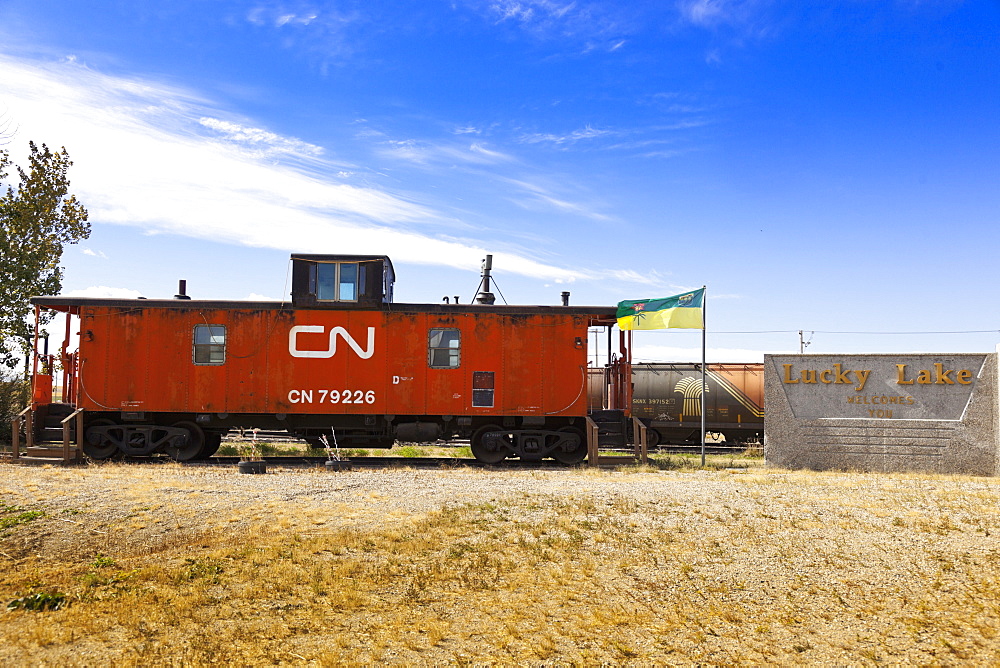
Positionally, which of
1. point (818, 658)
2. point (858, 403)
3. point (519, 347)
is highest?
point (519, 347)

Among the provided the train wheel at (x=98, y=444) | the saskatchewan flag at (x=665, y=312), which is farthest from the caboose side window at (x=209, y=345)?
the saskatchewan flag at (x=665, y=312)

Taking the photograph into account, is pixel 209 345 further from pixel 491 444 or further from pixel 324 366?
pixel 491 444

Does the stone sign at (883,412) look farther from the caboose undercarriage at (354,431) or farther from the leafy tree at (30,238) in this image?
the leafy tree at (30,238)

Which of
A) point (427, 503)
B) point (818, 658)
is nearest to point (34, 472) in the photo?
point (427, 503)

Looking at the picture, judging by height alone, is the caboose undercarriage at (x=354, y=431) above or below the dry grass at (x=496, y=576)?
above

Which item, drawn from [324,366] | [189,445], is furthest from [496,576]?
[189,445]

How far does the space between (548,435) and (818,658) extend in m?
12.0

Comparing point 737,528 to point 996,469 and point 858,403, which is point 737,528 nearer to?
point 858,403

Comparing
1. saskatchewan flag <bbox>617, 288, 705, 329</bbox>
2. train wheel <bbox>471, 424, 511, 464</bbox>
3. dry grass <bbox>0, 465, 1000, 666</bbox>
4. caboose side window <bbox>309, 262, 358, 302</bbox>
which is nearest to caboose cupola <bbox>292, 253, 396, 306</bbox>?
caboose side window <bbox>309, 262, 358, 302</bbox>

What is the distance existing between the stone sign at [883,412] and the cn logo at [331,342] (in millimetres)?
9767

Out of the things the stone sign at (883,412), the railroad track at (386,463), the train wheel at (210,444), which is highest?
the stone sign at (883,412)

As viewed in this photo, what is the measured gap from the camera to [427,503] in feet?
35.7

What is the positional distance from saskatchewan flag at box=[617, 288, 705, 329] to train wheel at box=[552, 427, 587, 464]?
289 cm

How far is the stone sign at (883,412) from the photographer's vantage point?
16.2 m
